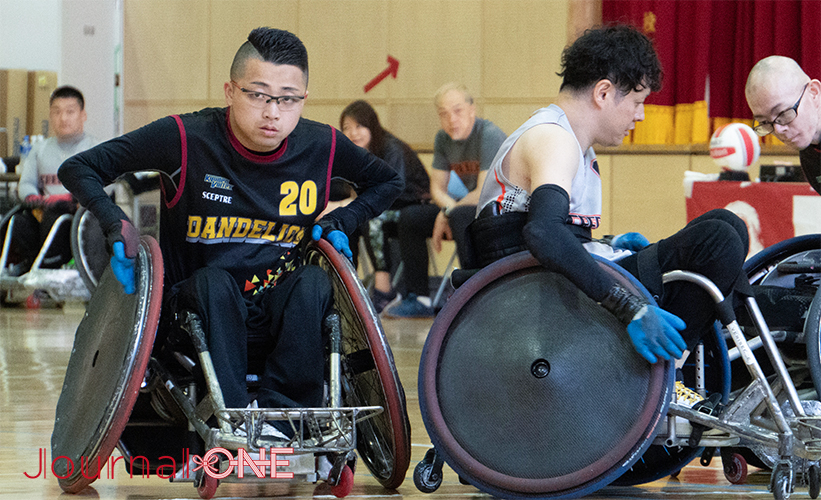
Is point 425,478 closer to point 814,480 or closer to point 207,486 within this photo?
point 207,486

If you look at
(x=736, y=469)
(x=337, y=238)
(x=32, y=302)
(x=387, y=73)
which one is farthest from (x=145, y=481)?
(x=387, y=73)

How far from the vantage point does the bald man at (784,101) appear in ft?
6.46

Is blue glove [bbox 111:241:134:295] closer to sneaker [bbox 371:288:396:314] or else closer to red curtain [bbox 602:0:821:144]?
sneaker [bbox 371:288:396:314]

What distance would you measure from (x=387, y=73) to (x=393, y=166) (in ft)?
5.67

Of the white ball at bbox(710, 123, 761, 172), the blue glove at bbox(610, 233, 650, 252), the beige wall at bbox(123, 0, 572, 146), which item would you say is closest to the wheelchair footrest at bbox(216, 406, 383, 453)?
the blue glove at bbox(610, 233, 650, 252)

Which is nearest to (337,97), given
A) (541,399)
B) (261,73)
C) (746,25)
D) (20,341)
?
(746,25)

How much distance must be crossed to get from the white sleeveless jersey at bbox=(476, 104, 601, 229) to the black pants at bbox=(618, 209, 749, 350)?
16 centimetres

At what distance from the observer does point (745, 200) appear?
4.19m

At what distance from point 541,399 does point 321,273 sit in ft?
1.68

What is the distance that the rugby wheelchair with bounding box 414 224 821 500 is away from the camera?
1.53 metres

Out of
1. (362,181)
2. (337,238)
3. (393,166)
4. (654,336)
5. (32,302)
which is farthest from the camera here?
(32,302)

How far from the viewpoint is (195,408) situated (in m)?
1.67

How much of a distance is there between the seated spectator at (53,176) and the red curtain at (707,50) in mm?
3572

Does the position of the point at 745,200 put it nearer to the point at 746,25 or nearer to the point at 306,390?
the point at 746,25
